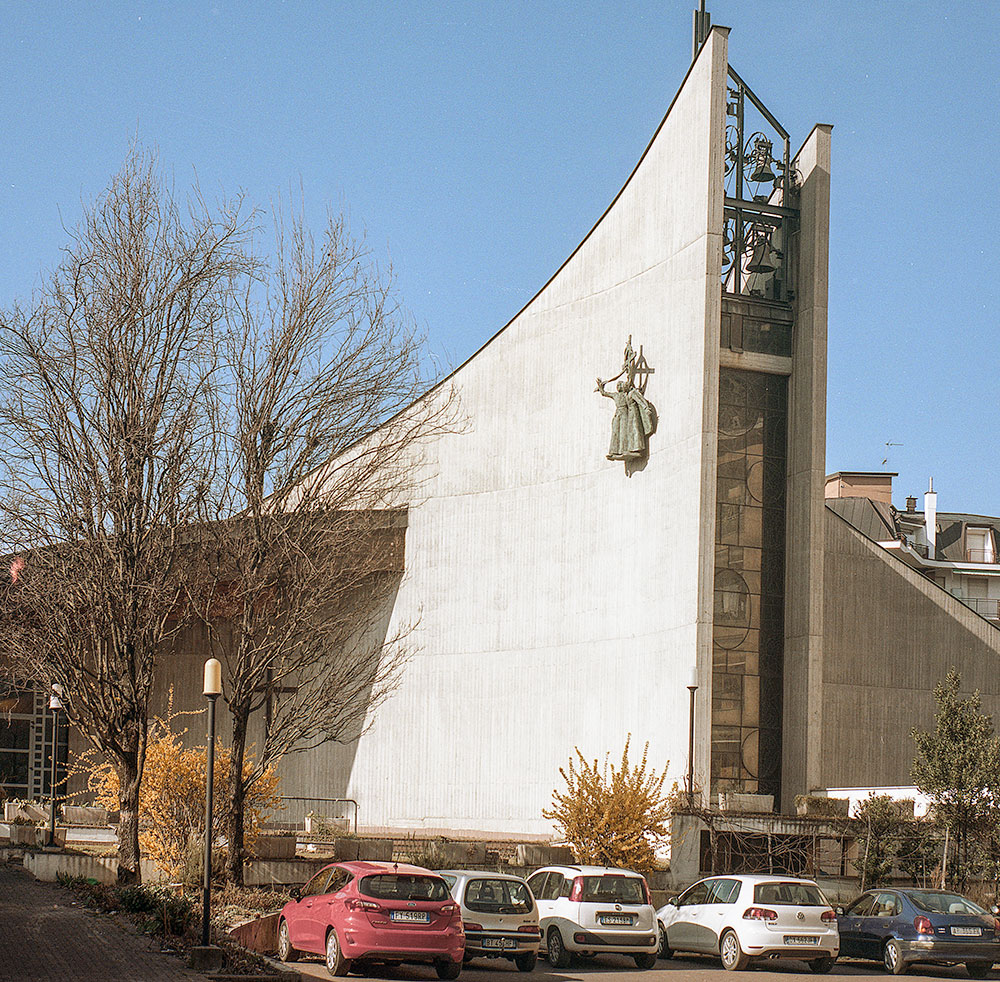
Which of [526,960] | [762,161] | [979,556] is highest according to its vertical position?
[762,161]

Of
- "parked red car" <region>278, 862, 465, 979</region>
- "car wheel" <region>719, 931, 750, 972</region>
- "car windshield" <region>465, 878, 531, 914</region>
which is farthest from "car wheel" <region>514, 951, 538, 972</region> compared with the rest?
"car wheel" <region>719, 931, 750, 972</region>

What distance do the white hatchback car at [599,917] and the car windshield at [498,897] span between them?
0.99 meters

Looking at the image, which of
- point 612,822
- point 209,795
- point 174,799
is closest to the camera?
point 209,795

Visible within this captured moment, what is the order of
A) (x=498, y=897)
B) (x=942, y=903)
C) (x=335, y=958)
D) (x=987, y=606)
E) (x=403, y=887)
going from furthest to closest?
(x=987, y=606), (x=942, y=903), (x=498, y=897), (x=403, y=887), (x=335, y=958)

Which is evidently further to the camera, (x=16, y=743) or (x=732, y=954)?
(x=16, y=743)

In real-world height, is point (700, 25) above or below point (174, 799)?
above

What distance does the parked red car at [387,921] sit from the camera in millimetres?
13617

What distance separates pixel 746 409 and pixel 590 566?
535 centimetres

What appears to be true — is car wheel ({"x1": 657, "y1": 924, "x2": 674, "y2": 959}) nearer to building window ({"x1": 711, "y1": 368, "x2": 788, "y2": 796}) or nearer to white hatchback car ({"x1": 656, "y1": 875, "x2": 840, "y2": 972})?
white hatchback car ({"x1": 656, "y1": 875, "x2": 840, "y2": 972})

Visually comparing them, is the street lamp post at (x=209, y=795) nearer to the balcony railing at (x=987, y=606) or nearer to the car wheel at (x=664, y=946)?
the car wheel at (x=664, y=946)

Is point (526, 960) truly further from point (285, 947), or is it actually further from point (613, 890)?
point (285, 947)

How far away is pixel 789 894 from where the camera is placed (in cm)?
1684

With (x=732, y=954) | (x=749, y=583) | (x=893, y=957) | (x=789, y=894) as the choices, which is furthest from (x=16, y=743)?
(x=893, y=957)

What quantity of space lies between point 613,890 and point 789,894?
223 cm
